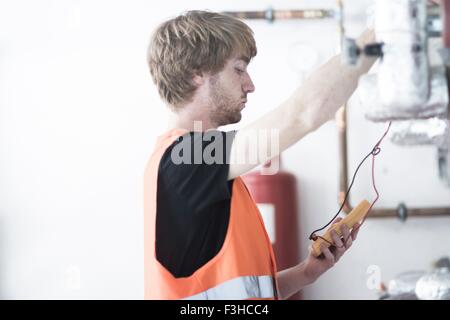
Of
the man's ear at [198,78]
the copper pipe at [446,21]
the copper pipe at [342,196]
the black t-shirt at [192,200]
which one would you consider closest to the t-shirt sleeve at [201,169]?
the black t-shirt at [192,200]

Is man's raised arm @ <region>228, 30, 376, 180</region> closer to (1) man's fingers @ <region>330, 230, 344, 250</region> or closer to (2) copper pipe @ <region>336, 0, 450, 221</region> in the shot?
(1) man's fingers @ <region>330, 230, 344, 250</region>

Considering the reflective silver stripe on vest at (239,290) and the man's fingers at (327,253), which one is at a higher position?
the man's fingers at (327,253)

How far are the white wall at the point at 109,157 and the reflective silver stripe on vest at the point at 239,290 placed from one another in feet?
3.13

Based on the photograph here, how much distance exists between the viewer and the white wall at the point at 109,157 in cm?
165

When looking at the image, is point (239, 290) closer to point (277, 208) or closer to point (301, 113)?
point (301, 113)

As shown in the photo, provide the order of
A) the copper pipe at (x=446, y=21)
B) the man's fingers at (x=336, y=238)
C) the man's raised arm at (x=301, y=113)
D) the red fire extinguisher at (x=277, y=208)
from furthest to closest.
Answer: the red fire extinguisher at (x=277, y=208) < the man's fingers at (x=336, y=238) < the man's raised arm at (x=301, y=113) < the copper pipe at (x=446, y=21)

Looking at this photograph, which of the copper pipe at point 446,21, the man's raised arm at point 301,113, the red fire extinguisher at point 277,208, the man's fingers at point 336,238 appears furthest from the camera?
the red fire extinguisher at point 277,208

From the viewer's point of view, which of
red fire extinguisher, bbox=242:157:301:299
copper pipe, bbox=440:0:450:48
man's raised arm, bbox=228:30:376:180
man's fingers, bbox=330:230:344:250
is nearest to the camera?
copper pipe, bbox=440:0:450:48

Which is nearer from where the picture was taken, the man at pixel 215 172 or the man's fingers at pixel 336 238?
the man at pixel 215 172

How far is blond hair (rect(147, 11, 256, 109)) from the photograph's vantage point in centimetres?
78

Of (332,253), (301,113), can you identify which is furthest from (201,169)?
(332,253)

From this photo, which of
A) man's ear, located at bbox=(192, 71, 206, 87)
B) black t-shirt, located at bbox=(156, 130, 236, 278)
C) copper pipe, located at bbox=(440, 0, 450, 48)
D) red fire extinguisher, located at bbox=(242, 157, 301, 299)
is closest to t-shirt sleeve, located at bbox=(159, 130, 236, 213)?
black t-shirt, located at bbox=(156, 130, 236, 278)

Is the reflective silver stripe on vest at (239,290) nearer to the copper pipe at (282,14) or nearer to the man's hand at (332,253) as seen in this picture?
the man's hand at (332,253)

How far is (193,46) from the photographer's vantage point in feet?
2.57
